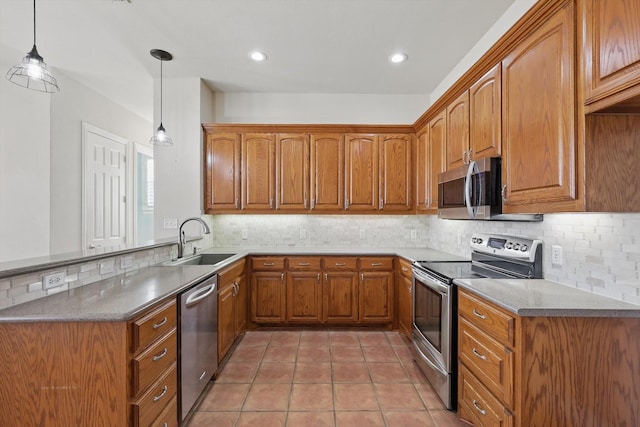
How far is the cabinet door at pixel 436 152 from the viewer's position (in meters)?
2.80

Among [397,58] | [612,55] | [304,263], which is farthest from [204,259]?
[612,55]

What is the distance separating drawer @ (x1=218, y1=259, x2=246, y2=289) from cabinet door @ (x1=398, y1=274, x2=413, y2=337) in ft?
5.51

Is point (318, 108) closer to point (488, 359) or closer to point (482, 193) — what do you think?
point (482, 193)

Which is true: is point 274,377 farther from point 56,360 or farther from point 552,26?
point 552,26

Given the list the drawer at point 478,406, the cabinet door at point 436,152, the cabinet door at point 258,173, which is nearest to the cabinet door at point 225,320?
the cabinet door at point 258,173

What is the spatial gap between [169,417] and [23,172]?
3244mm

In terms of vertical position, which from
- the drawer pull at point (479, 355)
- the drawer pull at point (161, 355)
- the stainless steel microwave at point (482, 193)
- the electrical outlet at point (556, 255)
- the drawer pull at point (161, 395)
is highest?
the stainless steel microwave at point (482, 193)

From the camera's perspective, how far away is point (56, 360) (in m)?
1.25

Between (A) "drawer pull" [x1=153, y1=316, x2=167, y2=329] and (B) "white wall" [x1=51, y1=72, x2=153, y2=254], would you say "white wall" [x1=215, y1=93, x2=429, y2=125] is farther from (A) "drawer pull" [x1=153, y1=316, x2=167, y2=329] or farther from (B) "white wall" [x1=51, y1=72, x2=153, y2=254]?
(A) "drawer pull" [x1=153, y1=316, x2=167, y2=329]

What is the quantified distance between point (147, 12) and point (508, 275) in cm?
331

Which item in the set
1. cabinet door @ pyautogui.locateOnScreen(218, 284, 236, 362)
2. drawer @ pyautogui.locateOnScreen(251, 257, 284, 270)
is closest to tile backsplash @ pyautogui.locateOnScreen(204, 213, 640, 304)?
drawer @ pyautogui.locateOnScreen(251, 257, 284, 270)

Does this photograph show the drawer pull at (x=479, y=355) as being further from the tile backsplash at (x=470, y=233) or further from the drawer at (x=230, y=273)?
the drawer at (x=230, y=273)

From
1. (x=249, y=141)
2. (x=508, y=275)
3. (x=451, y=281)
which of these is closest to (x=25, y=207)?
(x=249, y=141)

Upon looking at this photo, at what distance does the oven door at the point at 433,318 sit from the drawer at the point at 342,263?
82 cm
